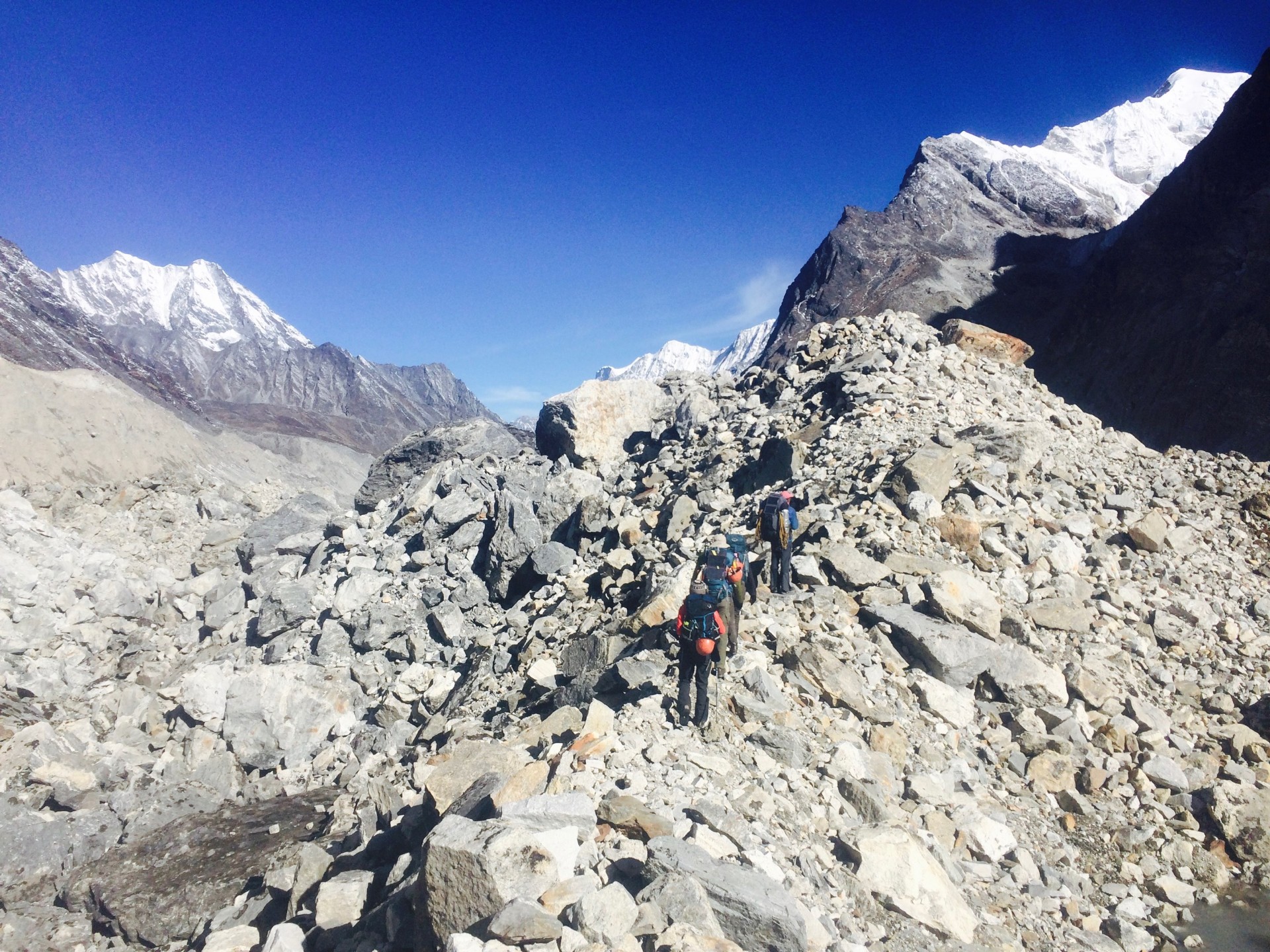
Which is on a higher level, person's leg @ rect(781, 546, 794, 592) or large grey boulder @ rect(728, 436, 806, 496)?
large grey boulder @ rect(728, 436, 806, 496)

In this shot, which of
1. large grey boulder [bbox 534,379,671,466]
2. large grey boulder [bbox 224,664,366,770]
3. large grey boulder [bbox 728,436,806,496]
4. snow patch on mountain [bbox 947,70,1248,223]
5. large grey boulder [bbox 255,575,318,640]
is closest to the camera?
large grey boulder [bbox 224,664,366,770]

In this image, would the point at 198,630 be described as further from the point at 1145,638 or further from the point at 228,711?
the point at 1145,638

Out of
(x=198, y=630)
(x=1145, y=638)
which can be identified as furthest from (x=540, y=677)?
(x=198, y=630)

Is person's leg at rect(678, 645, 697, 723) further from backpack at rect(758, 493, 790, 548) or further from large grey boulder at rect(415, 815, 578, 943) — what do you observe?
backpack at rect(758, 493, 790, 548)

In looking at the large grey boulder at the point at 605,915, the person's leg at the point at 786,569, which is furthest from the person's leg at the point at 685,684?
the person's leg at the point at 786,569

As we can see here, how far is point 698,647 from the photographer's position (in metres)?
5.01

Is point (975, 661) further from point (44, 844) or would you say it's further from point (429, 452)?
point (429, 452)

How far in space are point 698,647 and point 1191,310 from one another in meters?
26.3

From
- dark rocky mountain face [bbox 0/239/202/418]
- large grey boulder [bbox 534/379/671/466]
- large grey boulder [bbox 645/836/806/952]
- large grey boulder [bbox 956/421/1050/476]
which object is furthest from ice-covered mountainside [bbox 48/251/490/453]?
large grey boulder [bbox 645/836/806/952]

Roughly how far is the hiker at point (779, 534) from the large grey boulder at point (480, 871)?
4.40 metres

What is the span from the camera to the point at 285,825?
7633 mm

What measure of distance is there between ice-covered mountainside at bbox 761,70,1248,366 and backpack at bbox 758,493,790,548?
28989 millimetres

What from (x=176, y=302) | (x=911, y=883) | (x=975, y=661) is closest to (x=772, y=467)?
(x=975, y=661)

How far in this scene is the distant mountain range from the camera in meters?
55.0
